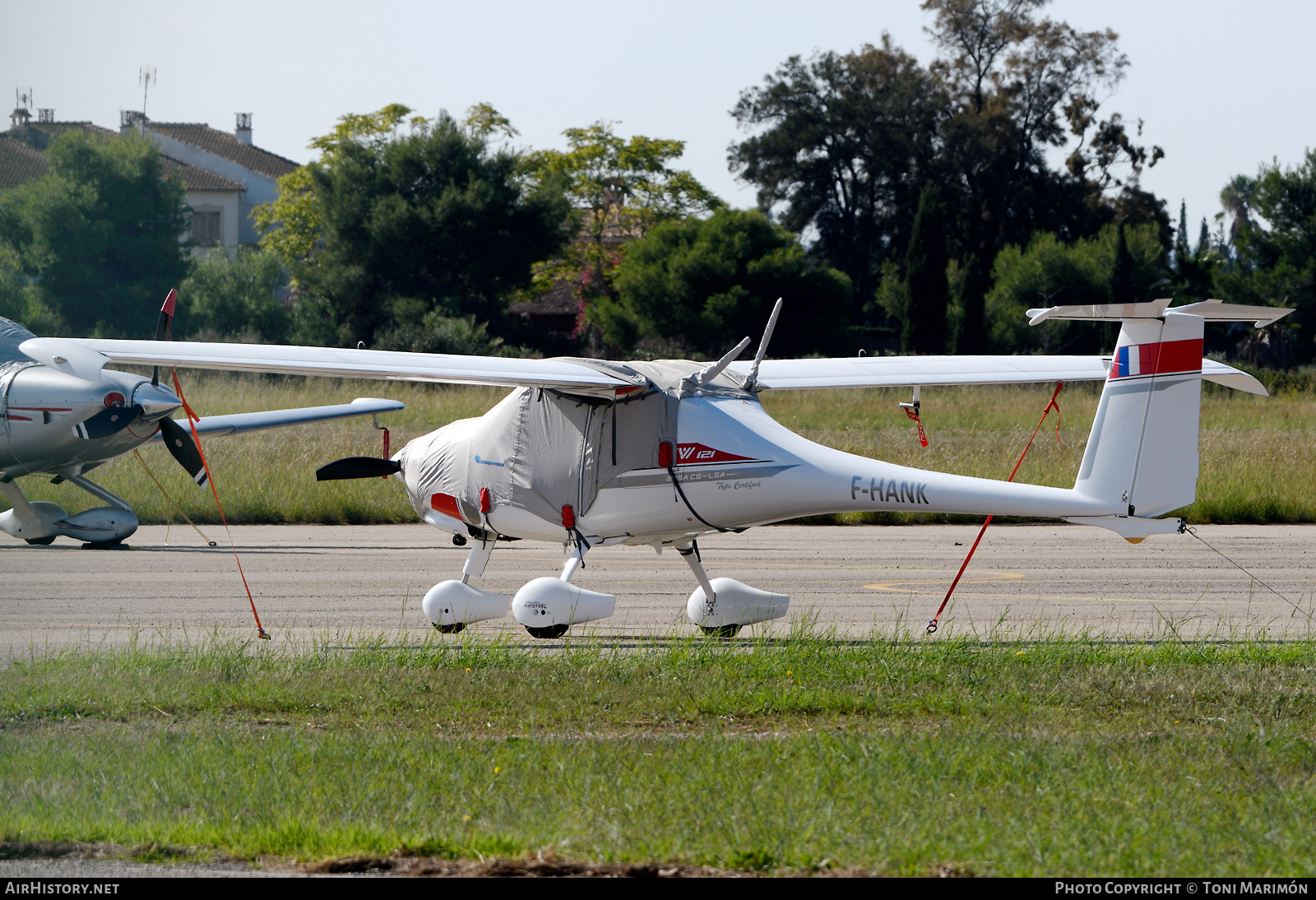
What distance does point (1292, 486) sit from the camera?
65.0ft

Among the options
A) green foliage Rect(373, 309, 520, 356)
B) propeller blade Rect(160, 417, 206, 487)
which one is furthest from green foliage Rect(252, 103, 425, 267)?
propeller blade Rect(160, 417, 206, 487)

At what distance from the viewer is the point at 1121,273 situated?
188 ft

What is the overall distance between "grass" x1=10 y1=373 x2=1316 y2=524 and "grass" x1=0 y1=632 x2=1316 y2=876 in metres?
8.69

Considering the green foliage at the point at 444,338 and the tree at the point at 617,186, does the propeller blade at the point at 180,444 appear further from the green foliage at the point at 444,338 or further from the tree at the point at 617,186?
the tree at the point at 617,186

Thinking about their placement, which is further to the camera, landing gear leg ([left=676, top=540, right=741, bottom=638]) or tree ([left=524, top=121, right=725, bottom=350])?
tree ([left=524, top=121, right=725, bottom=350])

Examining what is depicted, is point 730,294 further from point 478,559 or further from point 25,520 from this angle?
point 478,559

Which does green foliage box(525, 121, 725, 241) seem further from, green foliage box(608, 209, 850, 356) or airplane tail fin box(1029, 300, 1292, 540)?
airplane tail fin box(1029, 300, 1292, 540)

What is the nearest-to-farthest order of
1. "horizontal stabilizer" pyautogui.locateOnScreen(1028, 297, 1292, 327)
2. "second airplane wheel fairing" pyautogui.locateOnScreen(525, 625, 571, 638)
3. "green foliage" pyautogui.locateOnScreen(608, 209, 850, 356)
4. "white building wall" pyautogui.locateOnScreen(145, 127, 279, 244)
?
"horizontal stabilizer" pyautogui.locateOnScreen(1028, 297, 1292, 327) < "second airplane wheel fairing" pyautogui.locateOnScreen(525, 625, 571, 638) < "green foliage" pyautogui.locateOnScreen(608, 209, 850, 356) < "white building wall" pyautogui.locateOnScreen(145, 127, 279, 244)

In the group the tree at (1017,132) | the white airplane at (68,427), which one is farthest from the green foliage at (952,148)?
the white airplane at (68,427)

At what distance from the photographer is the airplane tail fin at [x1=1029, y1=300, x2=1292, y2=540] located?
830 cm

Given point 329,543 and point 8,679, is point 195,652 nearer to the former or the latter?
point 8,679

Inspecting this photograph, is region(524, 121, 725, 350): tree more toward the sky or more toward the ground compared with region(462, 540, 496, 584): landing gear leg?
more toward the sky

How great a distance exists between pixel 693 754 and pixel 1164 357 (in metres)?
4.50

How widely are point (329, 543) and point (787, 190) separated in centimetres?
5920
